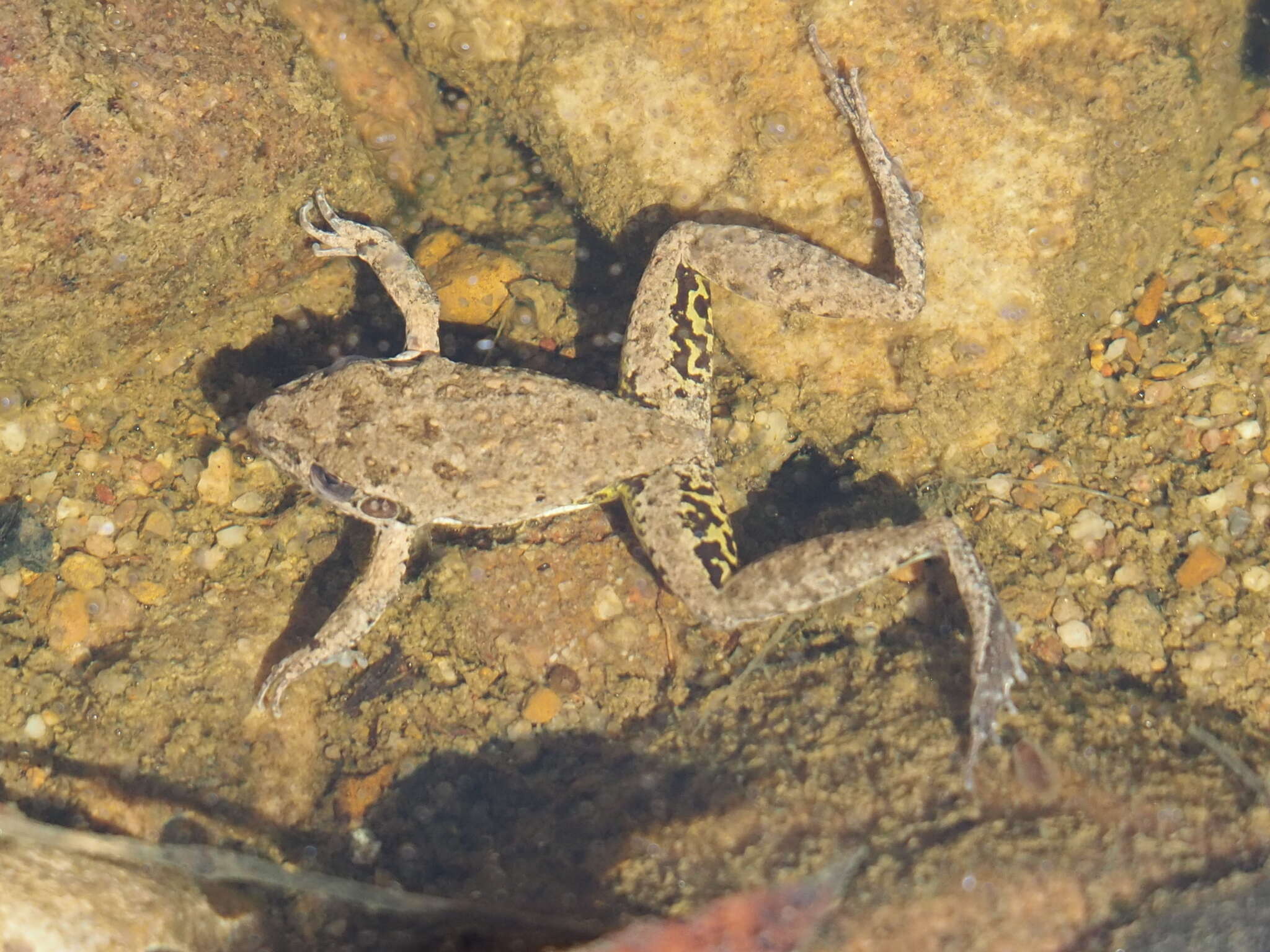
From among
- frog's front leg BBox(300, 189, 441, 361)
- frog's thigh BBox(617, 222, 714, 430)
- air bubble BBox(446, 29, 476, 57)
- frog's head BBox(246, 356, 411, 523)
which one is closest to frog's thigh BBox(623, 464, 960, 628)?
frog's thigh BBox(617, 222, 714, 430)

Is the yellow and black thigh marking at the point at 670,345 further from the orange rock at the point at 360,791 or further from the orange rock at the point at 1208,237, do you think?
the orange rock at the point at 1208,237

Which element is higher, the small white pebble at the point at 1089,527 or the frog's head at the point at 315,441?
the small white pebble at the point at 1089,527

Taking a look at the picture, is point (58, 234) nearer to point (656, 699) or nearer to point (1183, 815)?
point (656, 699)

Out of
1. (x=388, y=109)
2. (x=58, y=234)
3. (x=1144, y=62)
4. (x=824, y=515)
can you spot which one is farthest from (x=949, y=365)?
(x=58, y=234)

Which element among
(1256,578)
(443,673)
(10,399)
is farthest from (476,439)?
(1256,578)

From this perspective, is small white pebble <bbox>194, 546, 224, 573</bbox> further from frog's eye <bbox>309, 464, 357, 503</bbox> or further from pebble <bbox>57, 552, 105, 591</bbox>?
frog's eye <bbox>309, 464, 357, 503</bbox>

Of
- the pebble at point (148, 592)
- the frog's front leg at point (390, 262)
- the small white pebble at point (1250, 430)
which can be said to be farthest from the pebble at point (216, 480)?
the small white pebble at point (1250, 430)
